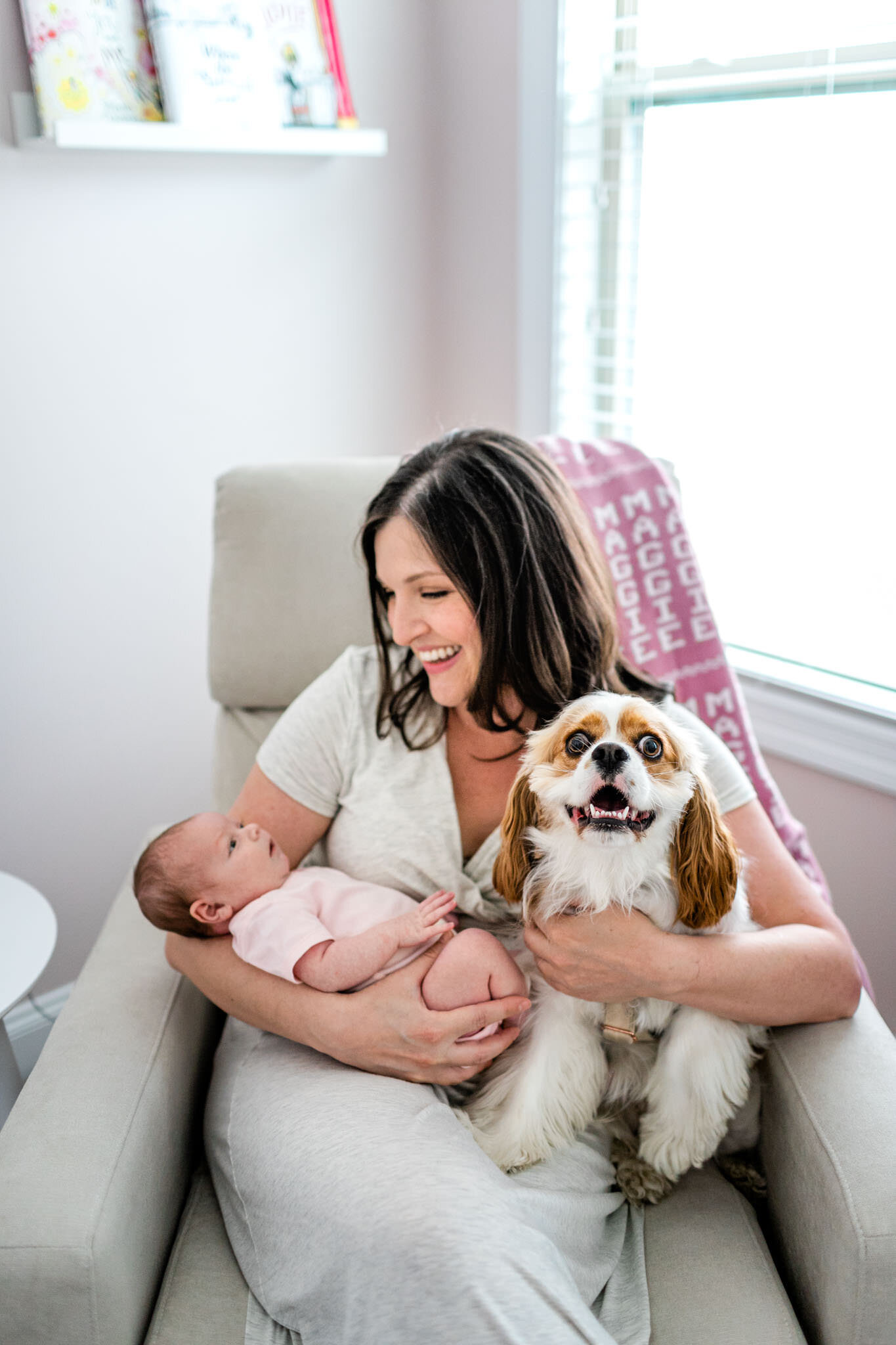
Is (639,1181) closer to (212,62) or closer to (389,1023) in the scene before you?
(389,1023)

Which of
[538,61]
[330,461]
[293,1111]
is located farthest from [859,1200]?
A: [538,61]

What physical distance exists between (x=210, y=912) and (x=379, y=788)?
0.25 m

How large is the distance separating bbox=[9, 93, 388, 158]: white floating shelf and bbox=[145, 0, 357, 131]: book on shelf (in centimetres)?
3

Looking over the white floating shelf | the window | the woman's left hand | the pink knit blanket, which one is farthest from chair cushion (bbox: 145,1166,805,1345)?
the white floating shelf

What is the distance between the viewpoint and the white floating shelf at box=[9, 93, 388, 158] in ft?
Answer: 5.80

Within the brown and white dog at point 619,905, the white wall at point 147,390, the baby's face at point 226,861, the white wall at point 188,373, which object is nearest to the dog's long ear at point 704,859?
the brown and white dog at point 619,905

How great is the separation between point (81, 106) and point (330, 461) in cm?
72

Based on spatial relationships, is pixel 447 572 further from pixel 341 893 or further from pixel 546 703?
pixel 341 893

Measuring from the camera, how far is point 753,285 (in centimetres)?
202

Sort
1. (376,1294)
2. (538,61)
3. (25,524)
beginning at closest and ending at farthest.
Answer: (376,1294) → (25,524) → (538,61)

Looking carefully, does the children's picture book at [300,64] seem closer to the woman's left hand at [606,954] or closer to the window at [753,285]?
the window at [753,285]

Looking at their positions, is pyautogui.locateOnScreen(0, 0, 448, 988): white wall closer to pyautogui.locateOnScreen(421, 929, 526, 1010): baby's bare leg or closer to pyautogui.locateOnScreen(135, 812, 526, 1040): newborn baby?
pyautogui.locateOnScreen(135, 812, 526, 1040): newborn baby

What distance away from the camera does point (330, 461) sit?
178 centimetres

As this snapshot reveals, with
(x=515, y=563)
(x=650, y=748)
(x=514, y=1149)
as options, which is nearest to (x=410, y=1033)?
(x=514, y=1149)
